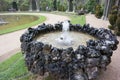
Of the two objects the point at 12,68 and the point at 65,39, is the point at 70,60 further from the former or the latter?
the point at 12,68

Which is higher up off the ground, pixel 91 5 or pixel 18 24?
pixel 91 5

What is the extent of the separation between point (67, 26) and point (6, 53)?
395 cm

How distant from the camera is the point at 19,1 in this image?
3170 cm

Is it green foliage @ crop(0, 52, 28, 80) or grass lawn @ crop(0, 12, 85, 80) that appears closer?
grass lawn @ crop(0, 12, 85, 80)

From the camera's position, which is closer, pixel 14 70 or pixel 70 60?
pixel 70 60

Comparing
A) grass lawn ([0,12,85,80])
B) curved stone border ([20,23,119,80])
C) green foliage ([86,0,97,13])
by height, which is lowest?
grass lawn ([0,12,85,80])

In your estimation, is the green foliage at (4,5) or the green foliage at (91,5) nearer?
the green foliage at (91,5)

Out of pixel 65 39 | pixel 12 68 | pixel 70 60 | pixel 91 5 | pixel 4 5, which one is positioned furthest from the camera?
pixel 4 5

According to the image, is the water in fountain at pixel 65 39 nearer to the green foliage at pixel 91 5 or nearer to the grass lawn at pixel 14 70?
the grass lawn at pixel 14 70

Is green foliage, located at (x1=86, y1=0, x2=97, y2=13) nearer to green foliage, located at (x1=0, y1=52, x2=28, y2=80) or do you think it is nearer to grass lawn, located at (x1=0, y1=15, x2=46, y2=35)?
grass lawn, located at (x1=0, y1=15, x2=46, y2=35)

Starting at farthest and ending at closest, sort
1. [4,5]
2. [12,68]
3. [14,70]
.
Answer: [4,5] → [12,68] → [14,70]

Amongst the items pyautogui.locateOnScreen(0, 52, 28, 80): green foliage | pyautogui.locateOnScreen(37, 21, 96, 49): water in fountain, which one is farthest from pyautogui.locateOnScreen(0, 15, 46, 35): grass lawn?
pyautogui.locateOnScreen(37, 21, 96, 49): water in fountain

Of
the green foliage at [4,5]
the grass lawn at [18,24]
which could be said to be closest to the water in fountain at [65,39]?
the grass lawn at [18,24]

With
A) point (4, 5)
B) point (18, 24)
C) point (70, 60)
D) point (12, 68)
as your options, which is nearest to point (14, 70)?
point (12, 68)
